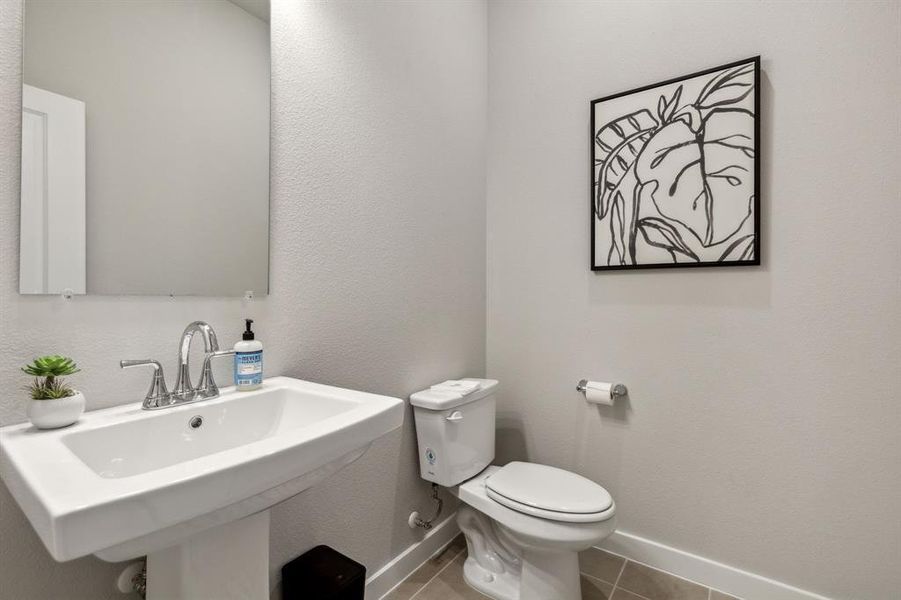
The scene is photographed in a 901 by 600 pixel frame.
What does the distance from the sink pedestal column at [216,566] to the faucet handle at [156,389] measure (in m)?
0.30

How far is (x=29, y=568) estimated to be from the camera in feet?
2.63

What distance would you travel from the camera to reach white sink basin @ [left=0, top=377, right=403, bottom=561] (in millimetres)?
506

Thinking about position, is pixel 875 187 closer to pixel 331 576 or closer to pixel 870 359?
pixel 870 359

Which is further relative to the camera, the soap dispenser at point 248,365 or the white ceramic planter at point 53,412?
the soap dispenser at point 248,365

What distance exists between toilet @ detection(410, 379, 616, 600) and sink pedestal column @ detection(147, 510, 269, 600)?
31.1 inches

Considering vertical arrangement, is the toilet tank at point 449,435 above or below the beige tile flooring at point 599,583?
above

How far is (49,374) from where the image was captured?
78cm

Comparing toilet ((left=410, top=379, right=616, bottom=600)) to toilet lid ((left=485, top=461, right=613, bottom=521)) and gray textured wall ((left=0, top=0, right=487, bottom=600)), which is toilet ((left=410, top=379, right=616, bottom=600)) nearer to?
toilet lid ((left=485, top=461, right=613, bottom=521))

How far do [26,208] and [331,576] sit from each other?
1112 millimetres

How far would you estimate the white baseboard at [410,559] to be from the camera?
148 cm

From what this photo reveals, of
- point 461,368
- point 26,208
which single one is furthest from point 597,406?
point 26,208

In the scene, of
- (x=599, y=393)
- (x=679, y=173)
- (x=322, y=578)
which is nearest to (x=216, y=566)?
(x=322, y=578)

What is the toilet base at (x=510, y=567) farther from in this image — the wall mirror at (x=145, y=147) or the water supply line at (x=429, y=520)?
the wall mirror at (x=145, y=147)

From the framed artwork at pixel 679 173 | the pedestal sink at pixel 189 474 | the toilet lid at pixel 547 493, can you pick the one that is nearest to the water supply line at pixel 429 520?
the toilet lid at pixel 547 493
